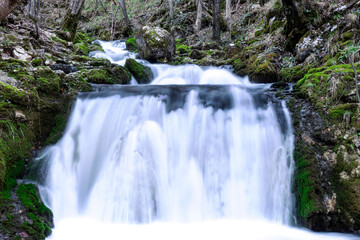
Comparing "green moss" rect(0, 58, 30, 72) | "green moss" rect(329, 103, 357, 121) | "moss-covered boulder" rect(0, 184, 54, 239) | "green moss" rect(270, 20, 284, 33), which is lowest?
"moss-covered boulder" rect(0, 184, 54, 239)

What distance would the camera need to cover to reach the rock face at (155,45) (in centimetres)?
1077

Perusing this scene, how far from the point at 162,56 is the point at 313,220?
8887 mm

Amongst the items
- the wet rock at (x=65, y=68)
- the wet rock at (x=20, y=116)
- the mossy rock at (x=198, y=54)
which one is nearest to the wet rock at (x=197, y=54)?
the mossy rock at (x=198, y=54)

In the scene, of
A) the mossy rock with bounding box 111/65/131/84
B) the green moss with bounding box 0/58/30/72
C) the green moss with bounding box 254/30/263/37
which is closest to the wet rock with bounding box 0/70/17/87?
the green moss with bounding box 0/58/30/72

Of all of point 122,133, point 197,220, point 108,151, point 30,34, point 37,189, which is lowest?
point 197,220

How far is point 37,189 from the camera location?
3.85 meters

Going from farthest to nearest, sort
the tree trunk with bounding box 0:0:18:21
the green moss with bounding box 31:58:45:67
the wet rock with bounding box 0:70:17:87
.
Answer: the green moss with bounding box 31:58:45:67 < the wet rock with bounding box 0:70:17:87 < the tree trunk with bounding box 0:0:18:21

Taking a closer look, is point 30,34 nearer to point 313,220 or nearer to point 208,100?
point 208,100

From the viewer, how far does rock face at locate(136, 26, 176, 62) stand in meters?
10.8

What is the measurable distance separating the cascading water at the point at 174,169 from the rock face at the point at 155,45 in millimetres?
5494

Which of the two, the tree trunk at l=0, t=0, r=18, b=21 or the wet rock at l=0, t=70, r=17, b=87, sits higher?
the tree trunk at l=0, t=0, r=18, b=21

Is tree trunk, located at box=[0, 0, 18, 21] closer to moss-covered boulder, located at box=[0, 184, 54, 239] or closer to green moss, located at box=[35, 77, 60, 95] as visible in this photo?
moss-covered boulder, located at box=[0, 184, 54, 239]

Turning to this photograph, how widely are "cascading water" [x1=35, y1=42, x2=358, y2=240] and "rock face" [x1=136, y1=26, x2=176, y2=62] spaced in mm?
5494

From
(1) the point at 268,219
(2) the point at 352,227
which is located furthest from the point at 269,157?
(2) the point at 352,227
